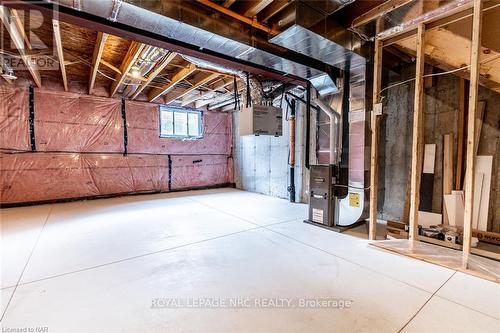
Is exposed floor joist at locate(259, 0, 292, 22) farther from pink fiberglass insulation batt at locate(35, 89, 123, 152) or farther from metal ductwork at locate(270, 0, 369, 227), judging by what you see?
pink fiberglass insulation batt at locate(35, 89, 123, 152)

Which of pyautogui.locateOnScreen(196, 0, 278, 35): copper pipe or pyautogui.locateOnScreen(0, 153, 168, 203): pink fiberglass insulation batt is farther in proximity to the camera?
pyautogui.locateOnScreen(0, 153, 168, 203): pink fiberglass insulation batt

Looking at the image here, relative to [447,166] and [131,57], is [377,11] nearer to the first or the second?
[447,166]

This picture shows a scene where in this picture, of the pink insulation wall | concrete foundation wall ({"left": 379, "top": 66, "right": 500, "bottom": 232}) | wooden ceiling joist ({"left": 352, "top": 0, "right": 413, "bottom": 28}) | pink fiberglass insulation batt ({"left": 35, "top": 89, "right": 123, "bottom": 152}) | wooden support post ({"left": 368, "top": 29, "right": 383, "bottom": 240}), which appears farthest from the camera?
pink fiberglass insulation batt ({"left": 35, "top": 89, "right": 123, "bottom": 152})

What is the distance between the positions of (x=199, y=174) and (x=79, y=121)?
3.26m

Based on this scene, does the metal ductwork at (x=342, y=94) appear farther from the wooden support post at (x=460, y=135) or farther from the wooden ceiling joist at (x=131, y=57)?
the wooden ceiling joist at (x=131, y=57)

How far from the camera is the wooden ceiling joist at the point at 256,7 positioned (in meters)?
2.20

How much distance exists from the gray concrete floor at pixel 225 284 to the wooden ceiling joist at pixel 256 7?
249cm

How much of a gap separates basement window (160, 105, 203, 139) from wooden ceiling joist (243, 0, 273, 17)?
15.7 ft

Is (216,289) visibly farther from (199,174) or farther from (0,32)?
(199,174)

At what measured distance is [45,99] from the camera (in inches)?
194

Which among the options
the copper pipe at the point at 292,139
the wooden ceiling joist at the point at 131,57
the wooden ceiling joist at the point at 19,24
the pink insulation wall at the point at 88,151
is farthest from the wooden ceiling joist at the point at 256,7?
the pink insulation wall at the point at 88,151

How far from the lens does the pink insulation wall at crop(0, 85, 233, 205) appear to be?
468 cm

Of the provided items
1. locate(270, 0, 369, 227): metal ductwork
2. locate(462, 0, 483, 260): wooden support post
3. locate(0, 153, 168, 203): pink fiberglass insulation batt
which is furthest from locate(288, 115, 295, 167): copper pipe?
locate(0, 153, 168, 203): pink fiberglass insulation batt

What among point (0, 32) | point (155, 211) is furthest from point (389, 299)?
point (0, 32)
